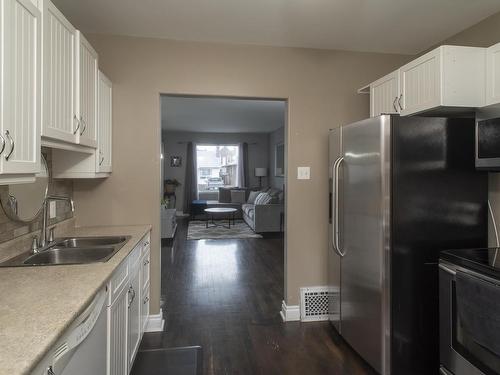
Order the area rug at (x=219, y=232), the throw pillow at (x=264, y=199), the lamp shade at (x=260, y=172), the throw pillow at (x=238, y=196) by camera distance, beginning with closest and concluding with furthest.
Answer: the area rug at (x=219, y=232) → the throw pillow at (x=264, y=199) → the throw pillow at (x=238, y=196) → the lamp shade at (x=260, y=172)

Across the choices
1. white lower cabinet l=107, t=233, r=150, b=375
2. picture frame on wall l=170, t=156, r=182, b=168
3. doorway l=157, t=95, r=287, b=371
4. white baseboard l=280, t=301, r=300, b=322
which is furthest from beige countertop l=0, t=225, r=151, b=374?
picture frame on wall l=170, t=156, r=182, b=168

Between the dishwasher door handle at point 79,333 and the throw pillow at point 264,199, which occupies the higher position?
the throw pillow at point 264,199

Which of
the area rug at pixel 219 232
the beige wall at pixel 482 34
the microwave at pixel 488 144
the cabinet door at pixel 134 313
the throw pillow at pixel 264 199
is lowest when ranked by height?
the area rug at pixel 219 232

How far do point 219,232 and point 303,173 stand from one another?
4.33 meters

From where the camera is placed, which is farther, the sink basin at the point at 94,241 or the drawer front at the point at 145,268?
the drawer front at the point at 145,268

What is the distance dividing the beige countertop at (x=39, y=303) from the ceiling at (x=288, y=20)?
176 cm

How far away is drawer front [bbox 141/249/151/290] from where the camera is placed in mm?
2375

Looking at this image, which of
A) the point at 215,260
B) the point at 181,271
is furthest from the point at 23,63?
the point at 215,260

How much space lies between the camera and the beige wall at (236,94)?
2.67 metres

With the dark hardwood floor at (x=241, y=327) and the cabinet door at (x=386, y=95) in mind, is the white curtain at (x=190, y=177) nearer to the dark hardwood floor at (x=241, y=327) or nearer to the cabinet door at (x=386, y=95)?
the dark hardwood floor at (x=241, y=327)

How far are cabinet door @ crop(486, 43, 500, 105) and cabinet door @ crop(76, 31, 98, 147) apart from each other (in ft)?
8.24

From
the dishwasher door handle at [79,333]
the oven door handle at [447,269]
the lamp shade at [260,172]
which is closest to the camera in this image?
the dishwasher door handle at [79,333]

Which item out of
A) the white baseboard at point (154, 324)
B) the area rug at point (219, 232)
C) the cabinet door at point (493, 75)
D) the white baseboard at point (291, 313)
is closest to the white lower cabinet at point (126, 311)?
the white baseboard at point (154, 324)

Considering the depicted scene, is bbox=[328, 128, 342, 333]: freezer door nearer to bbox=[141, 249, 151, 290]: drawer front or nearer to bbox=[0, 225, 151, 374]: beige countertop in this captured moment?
bbox=[141, 249, 151, 290]: drawer front
